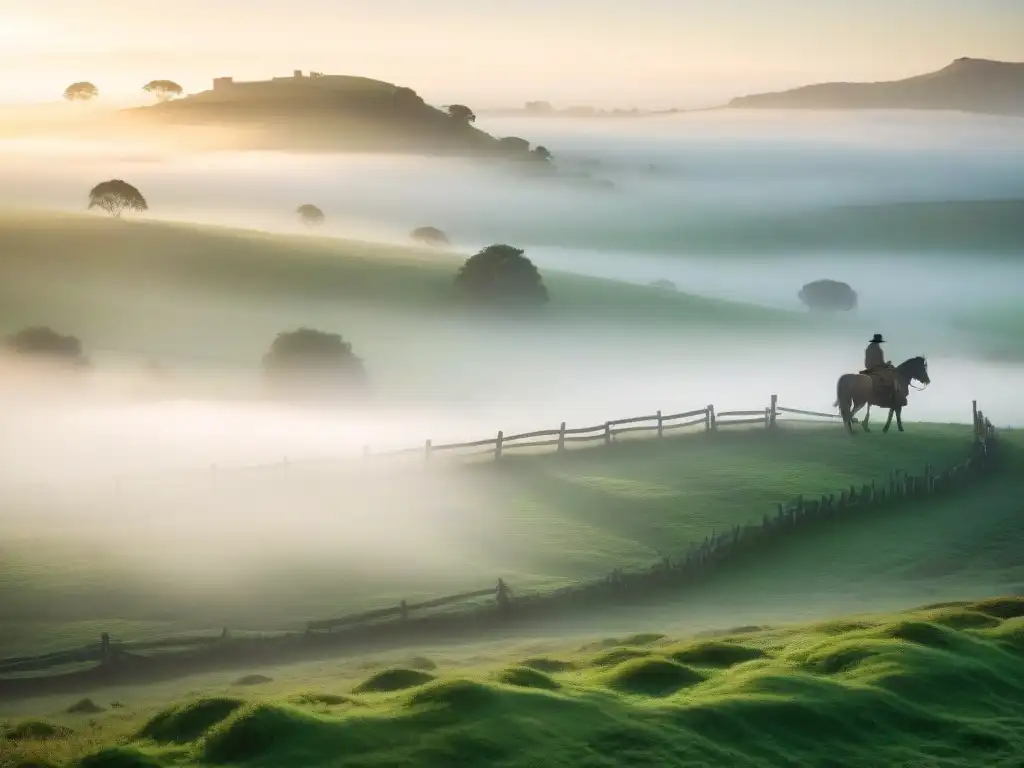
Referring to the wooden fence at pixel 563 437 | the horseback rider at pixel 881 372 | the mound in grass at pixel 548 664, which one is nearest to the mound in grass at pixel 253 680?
the mound in grass at pixel 548 664

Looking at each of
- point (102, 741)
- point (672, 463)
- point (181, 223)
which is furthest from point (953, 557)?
point (181, 223)

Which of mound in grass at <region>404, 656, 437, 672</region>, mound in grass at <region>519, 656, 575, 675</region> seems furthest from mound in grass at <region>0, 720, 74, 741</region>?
mound in grass at <region>519, 656, 575, 675</region>

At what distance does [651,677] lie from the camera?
25781mm

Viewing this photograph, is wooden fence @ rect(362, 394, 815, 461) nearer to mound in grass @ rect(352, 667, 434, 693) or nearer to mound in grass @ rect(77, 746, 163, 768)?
mound in grass @ rect(352, 667, 434, 693)

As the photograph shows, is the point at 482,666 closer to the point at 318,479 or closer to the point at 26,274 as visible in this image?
the point at 318,479

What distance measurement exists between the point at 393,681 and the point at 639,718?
17.7 ft

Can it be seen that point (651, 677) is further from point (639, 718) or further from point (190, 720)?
point (190, 720)

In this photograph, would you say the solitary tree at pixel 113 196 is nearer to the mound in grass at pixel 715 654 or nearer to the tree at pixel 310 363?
the tree at pixel 310 363

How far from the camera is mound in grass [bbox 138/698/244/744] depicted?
22.3m

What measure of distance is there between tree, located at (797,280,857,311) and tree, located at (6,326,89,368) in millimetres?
73887

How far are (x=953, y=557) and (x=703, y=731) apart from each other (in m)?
21.9

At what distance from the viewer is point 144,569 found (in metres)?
36.0

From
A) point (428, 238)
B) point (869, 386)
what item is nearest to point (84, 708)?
point (869, 386)

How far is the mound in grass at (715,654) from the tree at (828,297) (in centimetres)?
10066
